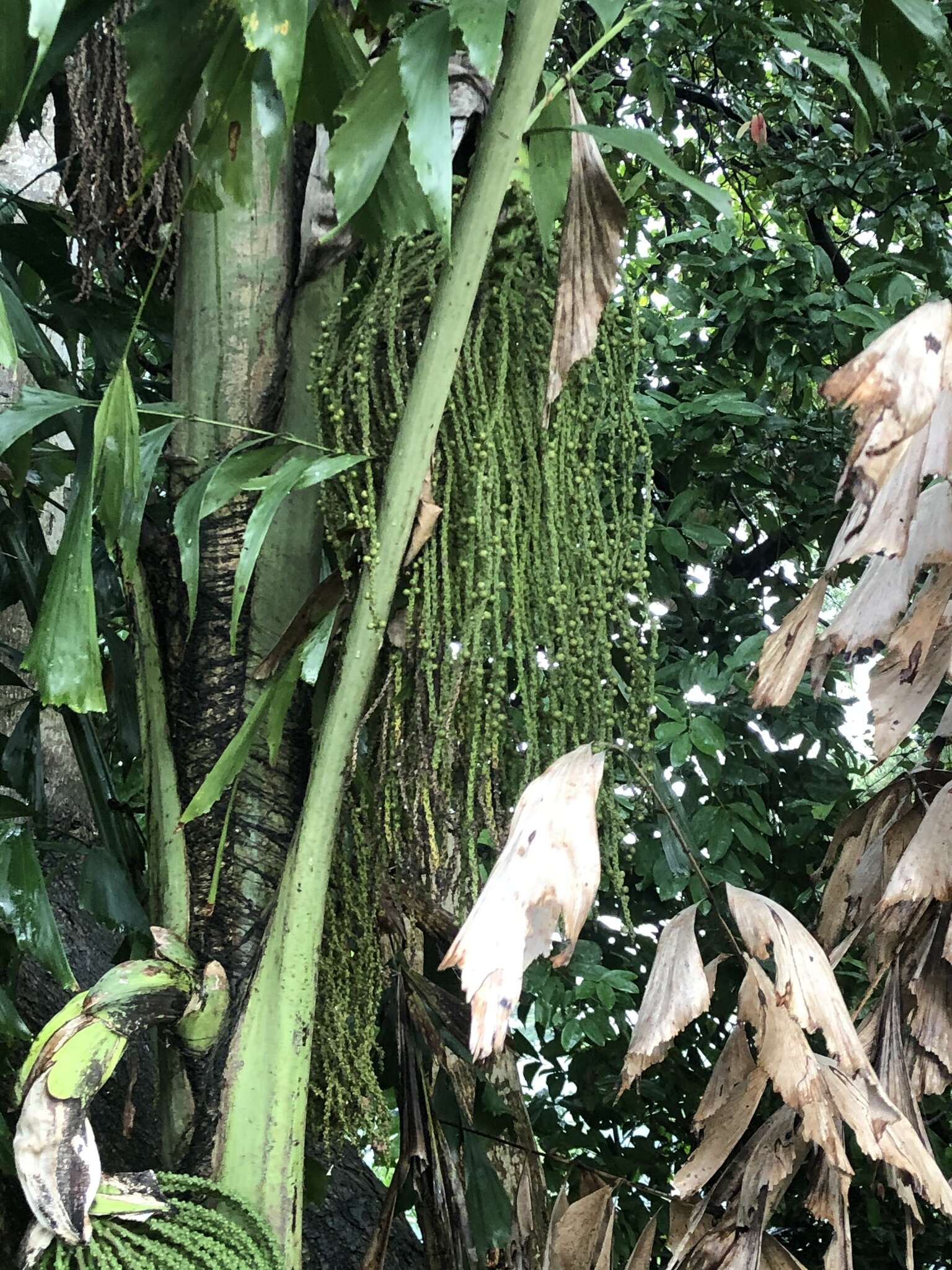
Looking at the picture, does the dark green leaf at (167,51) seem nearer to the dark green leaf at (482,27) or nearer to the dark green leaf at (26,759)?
the dark green leaf at (482,27)

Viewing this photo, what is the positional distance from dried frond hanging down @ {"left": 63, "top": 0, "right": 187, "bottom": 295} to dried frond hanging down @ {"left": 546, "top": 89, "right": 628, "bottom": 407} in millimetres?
456

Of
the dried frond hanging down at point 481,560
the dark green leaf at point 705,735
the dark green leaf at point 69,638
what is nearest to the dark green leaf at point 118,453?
the dark green leaf at point 69,638

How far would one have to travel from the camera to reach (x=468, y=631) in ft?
2.91

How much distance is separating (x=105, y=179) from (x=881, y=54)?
2.56 ft

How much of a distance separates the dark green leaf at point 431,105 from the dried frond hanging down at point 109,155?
43 centimetres

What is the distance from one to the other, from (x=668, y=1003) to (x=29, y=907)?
2.24 ft

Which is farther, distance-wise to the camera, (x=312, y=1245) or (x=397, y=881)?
(x=312, y=1245)

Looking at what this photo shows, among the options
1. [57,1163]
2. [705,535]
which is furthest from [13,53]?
[705,535]

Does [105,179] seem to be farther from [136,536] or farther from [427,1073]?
[427,1073]

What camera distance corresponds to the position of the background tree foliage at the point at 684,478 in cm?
118

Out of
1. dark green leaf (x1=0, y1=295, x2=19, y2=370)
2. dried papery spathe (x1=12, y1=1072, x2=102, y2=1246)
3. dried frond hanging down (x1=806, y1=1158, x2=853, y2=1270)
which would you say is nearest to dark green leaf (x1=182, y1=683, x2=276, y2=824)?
dried papery spathe (x1=12, y1=1072, x2=102, y2=1246)

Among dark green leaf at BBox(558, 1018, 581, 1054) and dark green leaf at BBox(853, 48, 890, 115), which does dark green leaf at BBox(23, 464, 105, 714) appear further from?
dark green leaf at BBox(558, 1018, 581, 1054)

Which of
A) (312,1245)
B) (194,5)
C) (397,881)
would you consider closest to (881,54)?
(194,5)

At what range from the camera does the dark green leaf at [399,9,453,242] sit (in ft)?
Answer: 2.55
